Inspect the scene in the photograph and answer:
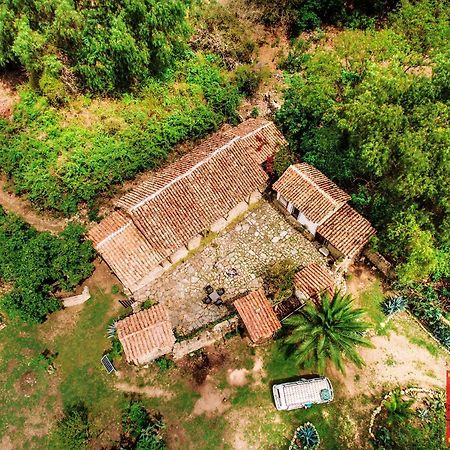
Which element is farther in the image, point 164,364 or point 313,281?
point 313,281

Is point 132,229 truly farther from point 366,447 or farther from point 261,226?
point 366,447

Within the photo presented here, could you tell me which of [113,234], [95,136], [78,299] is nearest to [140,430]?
[78,299]

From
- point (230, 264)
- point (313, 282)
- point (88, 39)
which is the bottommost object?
point (230, 264)

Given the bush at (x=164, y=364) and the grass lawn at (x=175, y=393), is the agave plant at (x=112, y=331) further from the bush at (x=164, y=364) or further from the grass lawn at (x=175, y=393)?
the bush at (x=164, y=364)

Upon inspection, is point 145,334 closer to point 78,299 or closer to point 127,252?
point 127,252

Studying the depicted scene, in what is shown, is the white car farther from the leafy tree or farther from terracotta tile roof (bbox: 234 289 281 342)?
the leafy tree

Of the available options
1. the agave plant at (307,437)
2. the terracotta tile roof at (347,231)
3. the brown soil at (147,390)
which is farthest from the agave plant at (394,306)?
the brown soil at (147,390)

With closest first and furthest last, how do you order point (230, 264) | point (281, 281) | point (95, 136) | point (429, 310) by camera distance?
point (281, 281)
point (429, 310)
point (230, 264)
point (95, 136)

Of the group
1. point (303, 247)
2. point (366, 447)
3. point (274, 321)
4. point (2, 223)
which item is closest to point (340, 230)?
point (303, 247)

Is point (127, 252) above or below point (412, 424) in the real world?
above
